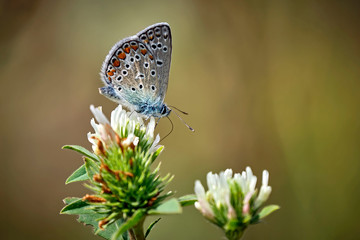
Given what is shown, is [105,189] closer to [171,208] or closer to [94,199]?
[94,199]

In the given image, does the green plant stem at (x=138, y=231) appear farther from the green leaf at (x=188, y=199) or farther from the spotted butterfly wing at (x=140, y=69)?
the spotted butterfly wing at (x=140, y=69)

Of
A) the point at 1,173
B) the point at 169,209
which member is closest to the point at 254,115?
the point at 1,173

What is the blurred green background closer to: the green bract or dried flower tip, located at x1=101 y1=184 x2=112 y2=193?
the green bract

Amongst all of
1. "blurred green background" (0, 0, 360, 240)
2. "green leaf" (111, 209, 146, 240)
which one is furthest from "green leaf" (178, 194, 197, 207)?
"blurred green background" (0, 0, 360, 240)

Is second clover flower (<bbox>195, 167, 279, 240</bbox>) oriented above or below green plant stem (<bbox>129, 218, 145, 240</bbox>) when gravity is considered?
above

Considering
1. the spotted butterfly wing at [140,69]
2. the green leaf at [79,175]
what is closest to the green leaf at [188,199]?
the green leaf at [79,175]

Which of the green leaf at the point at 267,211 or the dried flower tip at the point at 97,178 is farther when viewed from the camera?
the dried flower tip at the point at 97,178

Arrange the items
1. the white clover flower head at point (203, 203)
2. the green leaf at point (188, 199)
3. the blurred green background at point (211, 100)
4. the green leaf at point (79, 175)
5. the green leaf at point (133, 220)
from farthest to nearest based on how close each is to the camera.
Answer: the blurred green background at point (211, 100) → the green leaf at point (79, 175) → the green leaf at point (188, 199) → the white clover flower head at point (203, 203) → the green leaf at point (133, 220)

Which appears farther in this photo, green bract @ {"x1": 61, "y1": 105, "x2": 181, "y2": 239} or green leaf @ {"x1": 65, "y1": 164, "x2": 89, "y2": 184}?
green leaf @ {"x1": 65, "y1": 164, "x2": 89, "y2": 184}
